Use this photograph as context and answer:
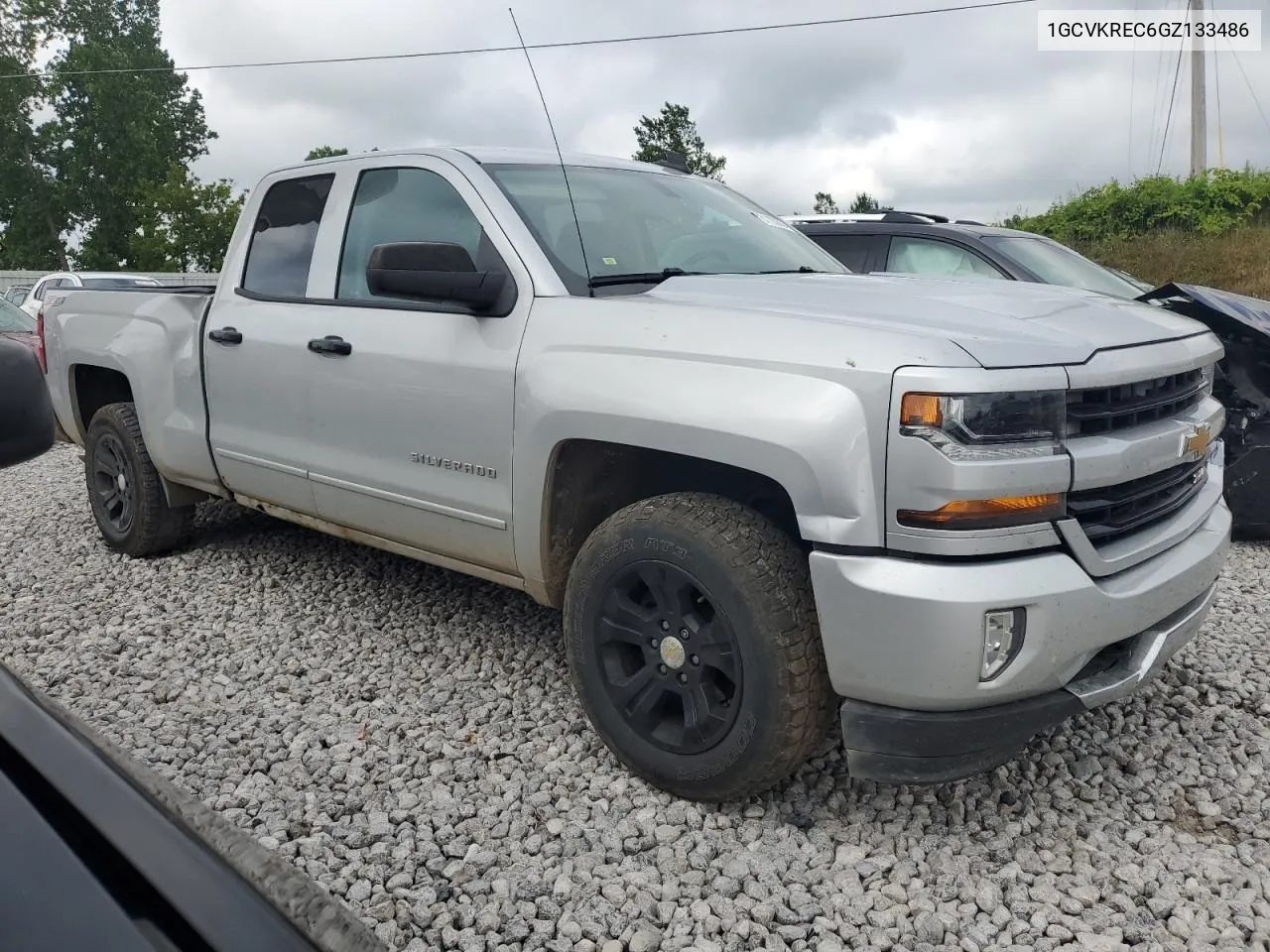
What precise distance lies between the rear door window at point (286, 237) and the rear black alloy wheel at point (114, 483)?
4.44ft

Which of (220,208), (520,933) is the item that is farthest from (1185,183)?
(220,208)

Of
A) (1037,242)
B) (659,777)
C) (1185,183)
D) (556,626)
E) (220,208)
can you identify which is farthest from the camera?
(220,208)

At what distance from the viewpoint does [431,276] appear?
2.84 m

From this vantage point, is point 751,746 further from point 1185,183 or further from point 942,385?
point 1185,183

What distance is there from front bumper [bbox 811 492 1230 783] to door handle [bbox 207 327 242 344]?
275cm

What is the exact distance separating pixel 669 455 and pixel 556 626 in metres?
1.47

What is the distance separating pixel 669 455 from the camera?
2.77 meters

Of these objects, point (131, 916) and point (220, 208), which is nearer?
point (131, 916)

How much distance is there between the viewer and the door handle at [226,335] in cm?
398

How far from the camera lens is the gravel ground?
2271 millimetres

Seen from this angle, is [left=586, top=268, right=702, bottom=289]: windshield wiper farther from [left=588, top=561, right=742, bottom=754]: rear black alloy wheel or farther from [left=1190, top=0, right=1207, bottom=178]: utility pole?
[left=1190, top=0, right=1207, bottom=178]: utility pole

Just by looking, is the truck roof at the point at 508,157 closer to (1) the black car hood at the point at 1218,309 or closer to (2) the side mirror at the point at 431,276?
(2) the side mirror at the point at 431,276

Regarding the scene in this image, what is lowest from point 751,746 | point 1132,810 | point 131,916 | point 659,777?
point 1132,810

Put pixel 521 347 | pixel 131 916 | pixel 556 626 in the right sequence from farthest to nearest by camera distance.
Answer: pixel 556 626, pixel 521 347, pixel 131 916
